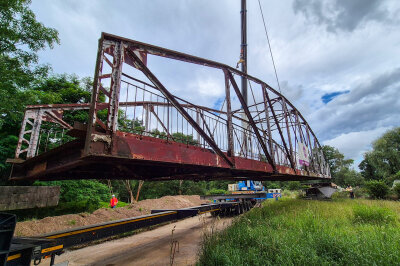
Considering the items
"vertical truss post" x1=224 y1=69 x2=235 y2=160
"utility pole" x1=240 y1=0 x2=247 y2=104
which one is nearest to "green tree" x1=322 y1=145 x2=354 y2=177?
"utility pole" x1=240 y1=0 x2=247 y2=104

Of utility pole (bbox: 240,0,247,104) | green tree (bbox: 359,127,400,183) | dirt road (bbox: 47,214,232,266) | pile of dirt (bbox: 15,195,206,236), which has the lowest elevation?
dirt road (bbox: 47,214,232,266)

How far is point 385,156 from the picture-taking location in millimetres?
47094

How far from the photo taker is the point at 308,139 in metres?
14.3

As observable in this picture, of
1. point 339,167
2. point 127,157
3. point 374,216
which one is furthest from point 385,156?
point 127,157

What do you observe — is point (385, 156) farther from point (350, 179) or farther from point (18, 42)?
point (18, 42)

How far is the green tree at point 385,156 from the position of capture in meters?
45.3

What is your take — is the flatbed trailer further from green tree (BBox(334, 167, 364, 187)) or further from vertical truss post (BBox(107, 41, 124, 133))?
green tree (BBox(334, 167, 364, 187))

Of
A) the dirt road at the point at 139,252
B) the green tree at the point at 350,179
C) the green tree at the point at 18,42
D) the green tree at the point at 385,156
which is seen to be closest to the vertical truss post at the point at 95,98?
the dirt road at the point at 139,252

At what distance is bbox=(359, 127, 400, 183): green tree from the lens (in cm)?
4534

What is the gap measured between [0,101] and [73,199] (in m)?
8.14

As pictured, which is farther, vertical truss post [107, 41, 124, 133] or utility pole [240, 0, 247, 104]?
utility pole [240, 0, 247, 104]

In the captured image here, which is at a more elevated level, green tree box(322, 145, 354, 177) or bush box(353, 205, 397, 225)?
green tree box(322, 145, 354, 177)

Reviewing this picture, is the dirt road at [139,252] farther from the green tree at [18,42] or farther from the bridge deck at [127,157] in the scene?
the green tree at [18,42]

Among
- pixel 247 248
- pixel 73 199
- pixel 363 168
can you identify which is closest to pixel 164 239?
pixel 247 248
